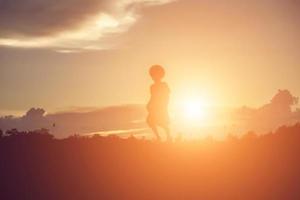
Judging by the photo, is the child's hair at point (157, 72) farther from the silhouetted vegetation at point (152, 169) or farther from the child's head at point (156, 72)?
the silhouetted vegetation at point (152, 169)

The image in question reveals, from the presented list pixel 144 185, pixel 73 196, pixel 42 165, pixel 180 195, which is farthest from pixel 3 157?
pixel 180 195

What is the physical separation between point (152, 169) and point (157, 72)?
5.09m

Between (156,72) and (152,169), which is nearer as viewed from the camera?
(152,169)

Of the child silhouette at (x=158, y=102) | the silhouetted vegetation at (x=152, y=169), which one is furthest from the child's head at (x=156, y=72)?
the silhouetted vegetation at (x=152, y=169)

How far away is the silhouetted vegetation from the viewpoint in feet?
60.6

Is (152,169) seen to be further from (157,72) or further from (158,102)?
(157,72)

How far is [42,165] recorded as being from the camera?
64.8 feet

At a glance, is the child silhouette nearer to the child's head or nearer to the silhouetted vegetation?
the child's head

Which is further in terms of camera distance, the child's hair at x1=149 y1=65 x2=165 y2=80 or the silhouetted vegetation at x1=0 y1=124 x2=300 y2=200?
the child's hair at x1=149 y1=65 x2=165 y2=80

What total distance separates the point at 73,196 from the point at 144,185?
2231 mm

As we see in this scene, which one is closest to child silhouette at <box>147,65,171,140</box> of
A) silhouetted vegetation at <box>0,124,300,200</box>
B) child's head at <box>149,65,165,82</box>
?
child's head at <box>149,65,165,82</box>

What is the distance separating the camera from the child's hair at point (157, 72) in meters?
23.0

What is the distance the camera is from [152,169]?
63.1 feet

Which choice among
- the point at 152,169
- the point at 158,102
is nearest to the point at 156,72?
the point at 158,102
